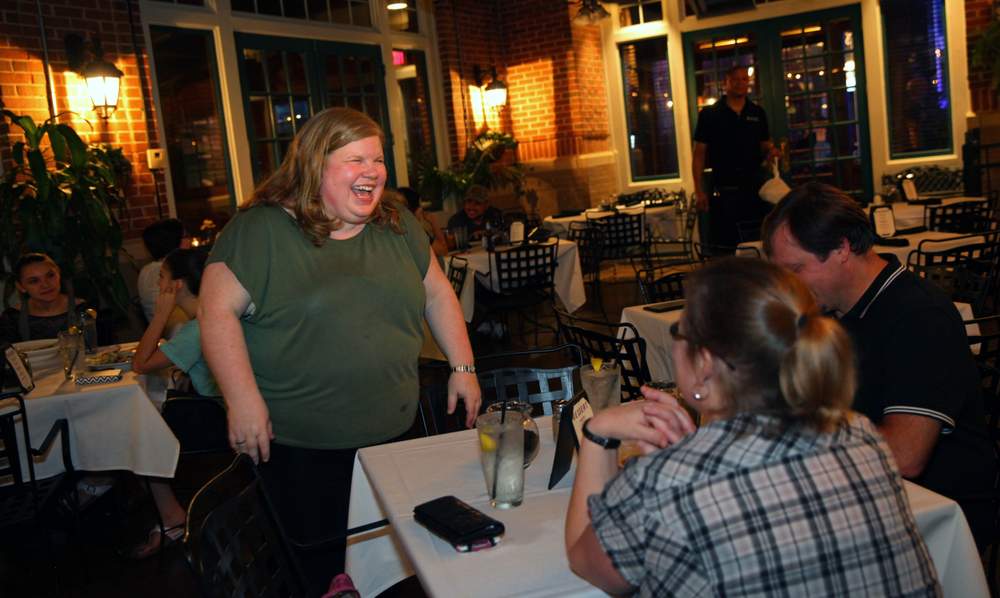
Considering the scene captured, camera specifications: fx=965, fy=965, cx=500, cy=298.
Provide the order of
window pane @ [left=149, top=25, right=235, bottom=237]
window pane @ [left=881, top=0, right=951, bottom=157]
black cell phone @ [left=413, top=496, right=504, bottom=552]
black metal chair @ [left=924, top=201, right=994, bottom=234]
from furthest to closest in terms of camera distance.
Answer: window pane @ [left=881, top=0, right=951, bottom=157], window pane @ [left=149, top=25, right=235, bottom=237], black metal chair @ [left=924, top=201, right=994, bottom=234], black cell phone @ [left=413, top=496, right=504, bottom=552]

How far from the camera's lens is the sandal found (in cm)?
393

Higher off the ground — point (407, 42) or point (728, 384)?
point (407, 42)

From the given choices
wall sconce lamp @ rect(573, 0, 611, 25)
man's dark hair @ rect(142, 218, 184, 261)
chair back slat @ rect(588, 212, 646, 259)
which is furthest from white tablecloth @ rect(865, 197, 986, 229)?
man's dark hair @ rect(142, 218, 184, 261)

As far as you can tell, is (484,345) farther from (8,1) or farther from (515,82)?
(515,82)

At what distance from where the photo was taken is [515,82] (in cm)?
1179

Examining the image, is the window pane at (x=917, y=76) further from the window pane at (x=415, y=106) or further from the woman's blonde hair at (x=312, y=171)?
the woman's blonde hair at (x=312, y=171)

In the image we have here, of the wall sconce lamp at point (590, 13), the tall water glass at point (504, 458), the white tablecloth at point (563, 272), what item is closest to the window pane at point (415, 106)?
the wall sconce lamp at point (590, 13)

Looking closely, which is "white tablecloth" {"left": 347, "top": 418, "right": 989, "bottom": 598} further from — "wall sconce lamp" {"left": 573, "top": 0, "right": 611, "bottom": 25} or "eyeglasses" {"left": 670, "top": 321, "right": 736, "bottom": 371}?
"wall sconce lamp" {"left": 573, "top": 0, "right": 611, "bottom": 25}

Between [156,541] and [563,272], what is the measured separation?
439 cm

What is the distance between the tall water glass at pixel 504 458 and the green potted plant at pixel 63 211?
4434 millimetres

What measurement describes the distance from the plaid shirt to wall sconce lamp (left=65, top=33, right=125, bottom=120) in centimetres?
613

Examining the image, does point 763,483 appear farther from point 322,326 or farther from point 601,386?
point 322,326

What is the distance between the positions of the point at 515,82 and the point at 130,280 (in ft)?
20.4

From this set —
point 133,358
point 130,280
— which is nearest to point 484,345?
point 130,280
